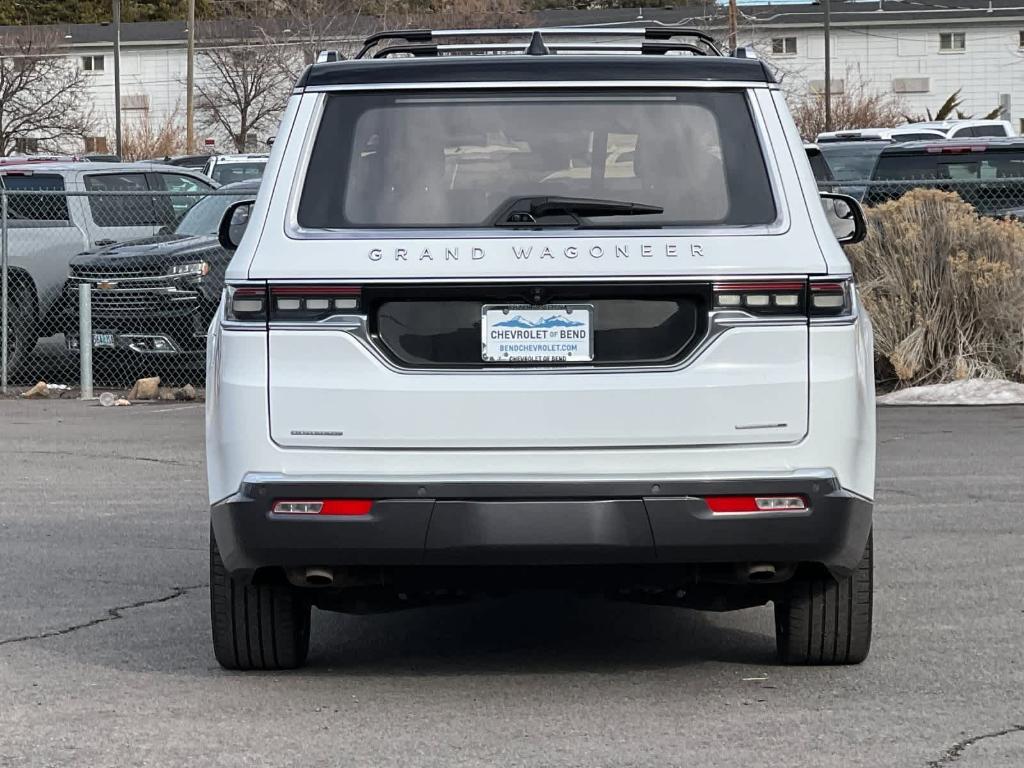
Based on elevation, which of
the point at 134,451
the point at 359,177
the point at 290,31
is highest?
the point at 290,31

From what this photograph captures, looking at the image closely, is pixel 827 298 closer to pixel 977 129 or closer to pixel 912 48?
pixel 977 129

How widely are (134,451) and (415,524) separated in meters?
7.58

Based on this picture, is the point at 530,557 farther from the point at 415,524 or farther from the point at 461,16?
the point at 461,16

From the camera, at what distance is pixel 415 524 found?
5.10 metres

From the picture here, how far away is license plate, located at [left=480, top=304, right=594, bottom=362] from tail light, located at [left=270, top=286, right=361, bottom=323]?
38 centimetres

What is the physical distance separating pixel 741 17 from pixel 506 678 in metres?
61.5

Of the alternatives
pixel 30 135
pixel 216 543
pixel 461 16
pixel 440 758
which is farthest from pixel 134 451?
pixel 30 135

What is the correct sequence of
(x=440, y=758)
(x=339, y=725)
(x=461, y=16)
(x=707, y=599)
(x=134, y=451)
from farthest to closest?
(x=461, y=16)
(x=134, y=451)
(x=707, y=599)
(x=339, y=725)
(x=440, y=758)

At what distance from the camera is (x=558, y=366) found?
513 centimetres

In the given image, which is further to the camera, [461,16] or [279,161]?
[461,16]

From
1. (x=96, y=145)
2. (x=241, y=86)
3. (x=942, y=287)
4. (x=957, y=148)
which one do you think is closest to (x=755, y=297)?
(x=942, y=287)

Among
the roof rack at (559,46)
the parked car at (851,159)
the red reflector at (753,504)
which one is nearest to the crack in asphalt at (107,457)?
the roof rack at (559,46)

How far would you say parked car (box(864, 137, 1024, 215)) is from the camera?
17266 millimetres

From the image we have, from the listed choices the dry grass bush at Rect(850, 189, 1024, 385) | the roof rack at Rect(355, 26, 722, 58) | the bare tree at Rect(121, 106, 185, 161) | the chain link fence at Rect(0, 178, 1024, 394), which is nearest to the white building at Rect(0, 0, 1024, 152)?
the bare tree at Rect(121, 106, 185, 161)
